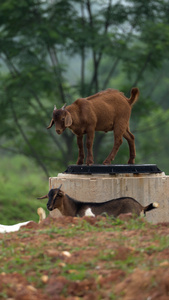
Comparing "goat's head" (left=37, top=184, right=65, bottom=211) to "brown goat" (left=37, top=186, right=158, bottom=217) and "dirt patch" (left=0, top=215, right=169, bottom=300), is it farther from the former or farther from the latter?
"dirt patch" (left=0, top=215, right=169, bottom=300)

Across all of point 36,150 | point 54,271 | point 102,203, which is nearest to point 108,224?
point 102,203

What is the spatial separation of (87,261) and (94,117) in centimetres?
310

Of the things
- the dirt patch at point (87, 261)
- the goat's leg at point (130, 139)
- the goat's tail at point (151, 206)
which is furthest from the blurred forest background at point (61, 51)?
the dirt patch at point (87, 261)

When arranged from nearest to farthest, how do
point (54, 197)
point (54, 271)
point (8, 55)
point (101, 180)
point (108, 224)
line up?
1. point (54, 271)
2. point (108, 224)
3. point (54, 197)
4. point (101, 180)
5. point (8, 55)

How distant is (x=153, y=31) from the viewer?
49.9ft

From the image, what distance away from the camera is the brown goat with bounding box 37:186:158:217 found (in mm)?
6102

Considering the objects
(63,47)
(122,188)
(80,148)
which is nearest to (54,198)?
(122,188)

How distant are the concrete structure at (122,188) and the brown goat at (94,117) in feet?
1.31

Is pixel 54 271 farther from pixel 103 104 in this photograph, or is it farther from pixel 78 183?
pixel 103 104

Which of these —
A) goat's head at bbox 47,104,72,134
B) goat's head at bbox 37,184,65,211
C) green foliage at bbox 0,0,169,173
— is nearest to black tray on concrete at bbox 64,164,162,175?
goat's head at bbox 47,104,72,134

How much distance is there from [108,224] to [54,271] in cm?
135

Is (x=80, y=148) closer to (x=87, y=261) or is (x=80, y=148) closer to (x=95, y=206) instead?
(x=95, y=206)

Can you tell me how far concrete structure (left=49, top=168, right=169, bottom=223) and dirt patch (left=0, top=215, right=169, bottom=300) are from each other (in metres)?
1.33

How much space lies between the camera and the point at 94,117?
22.7 ft
